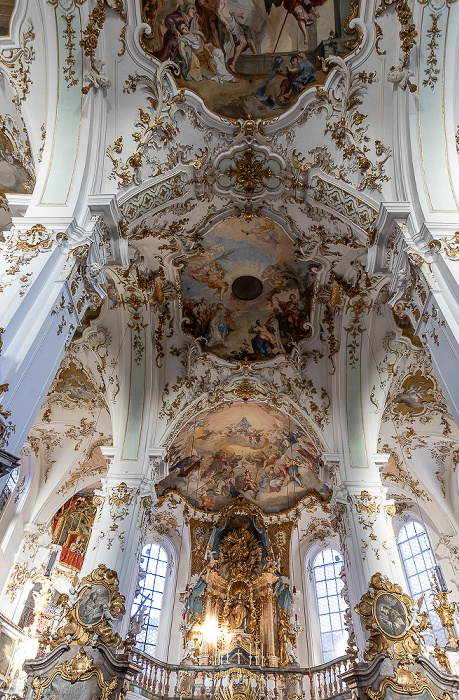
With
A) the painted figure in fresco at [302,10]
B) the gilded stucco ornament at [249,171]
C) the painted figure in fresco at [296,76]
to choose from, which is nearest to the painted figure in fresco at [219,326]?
the gilded stucco ornament at [249,171]

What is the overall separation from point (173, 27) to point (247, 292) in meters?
5.83

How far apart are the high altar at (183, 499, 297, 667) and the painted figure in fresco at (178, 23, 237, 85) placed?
12.8 metres

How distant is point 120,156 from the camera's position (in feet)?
25.5

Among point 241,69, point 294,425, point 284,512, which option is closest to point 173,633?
point 284,512

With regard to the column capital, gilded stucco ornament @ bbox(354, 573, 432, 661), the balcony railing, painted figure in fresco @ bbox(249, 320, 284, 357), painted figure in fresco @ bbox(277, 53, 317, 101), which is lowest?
gilded stucco ornament @ bbox(354, 573, 432, 661)

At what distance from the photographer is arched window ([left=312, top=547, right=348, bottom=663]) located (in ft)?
50.6

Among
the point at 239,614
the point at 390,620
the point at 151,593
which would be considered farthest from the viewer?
the point at 151,593

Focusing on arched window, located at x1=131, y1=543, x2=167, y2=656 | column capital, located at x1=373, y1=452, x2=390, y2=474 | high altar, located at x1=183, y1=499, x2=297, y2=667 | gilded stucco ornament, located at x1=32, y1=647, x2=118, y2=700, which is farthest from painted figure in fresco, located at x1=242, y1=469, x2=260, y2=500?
gilded stucco ornament, located at x1=32, y1=647, x2=118, y2=700

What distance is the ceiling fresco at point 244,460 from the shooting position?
1486 centimetres

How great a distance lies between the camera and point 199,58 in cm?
823

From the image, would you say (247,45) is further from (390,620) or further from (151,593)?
(151,593)

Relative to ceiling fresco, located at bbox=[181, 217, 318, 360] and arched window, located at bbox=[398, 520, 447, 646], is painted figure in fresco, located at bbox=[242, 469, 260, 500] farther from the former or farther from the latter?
ceiling fresco, located at bbox=[181, 217, 318, 360]

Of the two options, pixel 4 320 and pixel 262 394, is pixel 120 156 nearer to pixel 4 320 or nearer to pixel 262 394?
pixel 4 320

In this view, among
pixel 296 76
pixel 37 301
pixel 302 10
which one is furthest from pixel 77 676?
pixel 302 10
